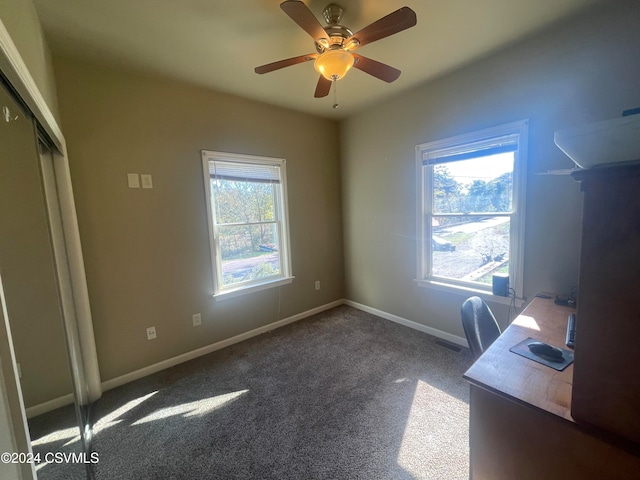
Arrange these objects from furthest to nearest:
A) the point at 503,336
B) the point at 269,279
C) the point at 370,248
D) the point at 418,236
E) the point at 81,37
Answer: the point at 370,248
the point at 269,279
the point at 418,236
the point at 81,37
the point at 503,336

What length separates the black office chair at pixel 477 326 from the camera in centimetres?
143

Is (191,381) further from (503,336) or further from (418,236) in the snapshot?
(418,236)

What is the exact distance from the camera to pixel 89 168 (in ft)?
7.14

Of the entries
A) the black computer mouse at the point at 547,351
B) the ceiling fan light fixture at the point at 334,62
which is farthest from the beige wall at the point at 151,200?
the black computer mouse at the point at 547,351

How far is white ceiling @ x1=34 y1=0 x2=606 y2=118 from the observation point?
1.68m

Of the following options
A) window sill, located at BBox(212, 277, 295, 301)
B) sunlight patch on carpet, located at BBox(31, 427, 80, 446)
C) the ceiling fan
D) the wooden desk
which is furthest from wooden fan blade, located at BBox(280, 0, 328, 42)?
window sill, located at BBox(212, 277, 295, 301)

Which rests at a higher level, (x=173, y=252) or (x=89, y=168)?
(x=89, y=168)

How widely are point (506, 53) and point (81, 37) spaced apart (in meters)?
3.26

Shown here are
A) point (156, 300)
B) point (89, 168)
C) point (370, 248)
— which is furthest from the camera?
point (370, 248)

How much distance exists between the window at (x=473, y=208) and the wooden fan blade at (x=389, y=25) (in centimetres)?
143

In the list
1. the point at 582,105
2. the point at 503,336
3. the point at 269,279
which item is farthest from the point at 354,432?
the point at 582,105

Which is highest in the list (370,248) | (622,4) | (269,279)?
(622,4)

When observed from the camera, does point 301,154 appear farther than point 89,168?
Yes

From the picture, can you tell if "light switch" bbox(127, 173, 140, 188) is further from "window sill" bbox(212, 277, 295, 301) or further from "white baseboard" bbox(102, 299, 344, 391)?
"white baseboard" bbox(102, 299, 344, 391)
